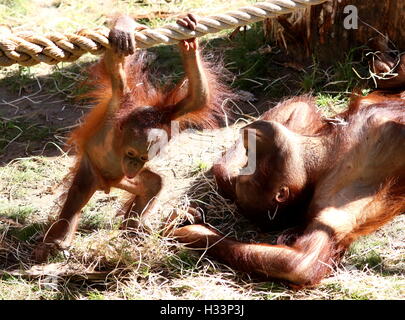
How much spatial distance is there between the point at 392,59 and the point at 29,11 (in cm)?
259

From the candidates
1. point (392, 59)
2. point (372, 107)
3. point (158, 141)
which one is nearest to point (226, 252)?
point (158, 141)

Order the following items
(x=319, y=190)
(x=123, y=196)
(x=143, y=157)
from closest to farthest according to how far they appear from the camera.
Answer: (x=143, y=157)
(x=319, y=190)
(x=123, y=196)

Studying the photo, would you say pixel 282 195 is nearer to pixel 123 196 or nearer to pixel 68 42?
pixel 123 196

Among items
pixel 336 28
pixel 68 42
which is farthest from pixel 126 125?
pixel 336 28

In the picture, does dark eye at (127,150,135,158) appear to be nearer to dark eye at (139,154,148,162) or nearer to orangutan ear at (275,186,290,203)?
dark eye at (139,154,148,162)

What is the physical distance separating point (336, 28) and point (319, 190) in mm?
1565

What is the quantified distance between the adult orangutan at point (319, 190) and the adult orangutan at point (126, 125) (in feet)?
0.98

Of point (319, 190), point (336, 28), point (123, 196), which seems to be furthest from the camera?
point (336, 28)

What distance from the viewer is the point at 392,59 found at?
448 centimetres

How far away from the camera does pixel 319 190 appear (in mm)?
3484

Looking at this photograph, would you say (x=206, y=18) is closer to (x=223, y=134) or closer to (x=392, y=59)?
(x=223, y=134)

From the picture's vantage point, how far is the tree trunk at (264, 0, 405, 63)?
457cm

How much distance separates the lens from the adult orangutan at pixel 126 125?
3.23 m

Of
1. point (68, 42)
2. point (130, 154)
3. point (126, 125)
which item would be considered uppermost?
point (68, 42)
